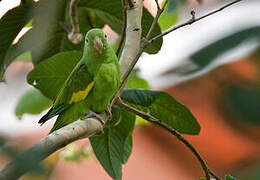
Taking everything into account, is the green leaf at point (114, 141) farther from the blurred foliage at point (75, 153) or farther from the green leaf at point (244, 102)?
the green leaf at point (244, 102)

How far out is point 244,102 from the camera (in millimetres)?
157

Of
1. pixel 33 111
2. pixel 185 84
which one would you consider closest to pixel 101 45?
pixel 33 111

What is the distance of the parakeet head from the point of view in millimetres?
1208

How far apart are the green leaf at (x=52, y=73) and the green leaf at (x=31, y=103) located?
0.64 ft

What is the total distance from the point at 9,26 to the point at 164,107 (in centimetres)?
51

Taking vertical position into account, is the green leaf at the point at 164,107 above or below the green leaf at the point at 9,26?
below

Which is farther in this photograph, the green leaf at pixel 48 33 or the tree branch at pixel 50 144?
the green leaf at pixel 48 33

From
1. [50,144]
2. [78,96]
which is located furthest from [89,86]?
[50,144]

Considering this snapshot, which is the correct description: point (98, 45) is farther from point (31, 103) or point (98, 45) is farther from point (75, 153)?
point (75, 153)

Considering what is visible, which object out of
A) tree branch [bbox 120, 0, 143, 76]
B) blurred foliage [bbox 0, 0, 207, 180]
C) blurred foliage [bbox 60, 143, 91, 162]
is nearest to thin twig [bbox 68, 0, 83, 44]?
blurred foliage [bbox 0, 0, 207, 180]

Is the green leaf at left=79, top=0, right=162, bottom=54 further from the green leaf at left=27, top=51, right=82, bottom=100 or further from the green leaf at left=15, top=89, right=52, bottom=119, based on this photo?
the green leaf at left=15, top=89, right=52, bottom=119

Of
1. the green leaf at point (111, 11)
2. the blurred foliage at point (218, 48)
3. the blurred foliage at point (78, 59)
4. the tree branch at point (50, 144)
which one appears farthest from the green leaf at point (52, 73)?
the blurred foliage at point (218, 48)

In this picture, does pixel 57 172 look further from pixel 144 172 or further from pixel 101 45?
pixel 144 172

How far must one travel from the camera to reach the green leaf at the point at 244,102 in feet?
0.51
